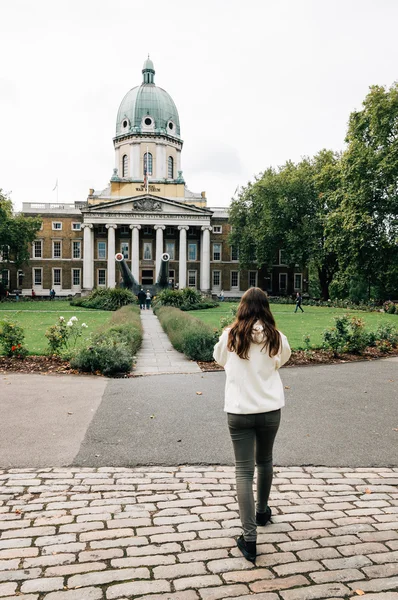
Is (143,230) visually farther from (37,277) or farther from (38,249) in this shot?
(37,277)

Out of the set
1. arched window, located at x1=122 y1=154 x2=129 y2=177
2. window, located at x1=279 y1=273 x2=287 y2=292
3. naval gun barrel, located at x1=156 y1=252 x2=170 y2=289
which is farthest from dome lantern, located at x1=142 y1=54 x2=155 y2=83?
naval gun barrel, located at x1=156 y1=252 x2=170 y2=289

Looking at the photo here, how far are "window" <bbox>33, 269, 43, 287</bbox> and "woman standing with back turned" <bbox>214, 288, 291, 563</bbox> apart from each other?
215ft

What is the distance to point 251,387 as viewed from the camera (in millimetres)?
3812

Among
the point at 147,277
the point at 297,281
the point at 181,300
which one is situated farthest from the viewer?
the point at 297,281

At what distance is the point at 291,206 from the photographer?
50.2 metres

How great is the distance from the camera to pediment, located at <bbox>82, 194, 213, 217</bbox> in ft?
207

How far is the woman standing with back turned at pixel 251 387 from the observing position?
12.3ft

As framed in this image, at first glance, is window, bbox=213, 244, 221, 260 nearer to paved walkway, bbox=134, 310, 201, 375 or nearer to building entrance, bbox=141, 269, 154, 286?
building entrance, bbox=141, 269, 154, 286

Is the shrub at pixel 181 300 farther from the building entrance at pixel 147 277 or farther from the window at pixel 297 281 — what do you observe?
the window at pixel 297 281

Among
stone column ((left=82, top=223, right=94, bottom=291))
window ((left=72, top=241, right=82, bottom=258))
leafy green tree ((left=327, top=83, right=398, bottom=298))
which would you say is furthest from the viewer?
window ((left=72, top=241, right=82, bottom=258))

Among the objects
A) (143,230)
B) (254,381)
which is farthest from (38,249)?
(254,381)

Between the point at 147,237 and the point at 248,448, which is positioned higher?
the point at 147,237

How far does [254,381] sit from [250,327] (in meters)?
0.42

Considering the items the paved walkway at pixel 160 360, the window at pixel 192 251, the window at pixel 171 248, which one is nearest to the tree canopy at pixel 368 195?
the paved walkway at pixel 160 360
